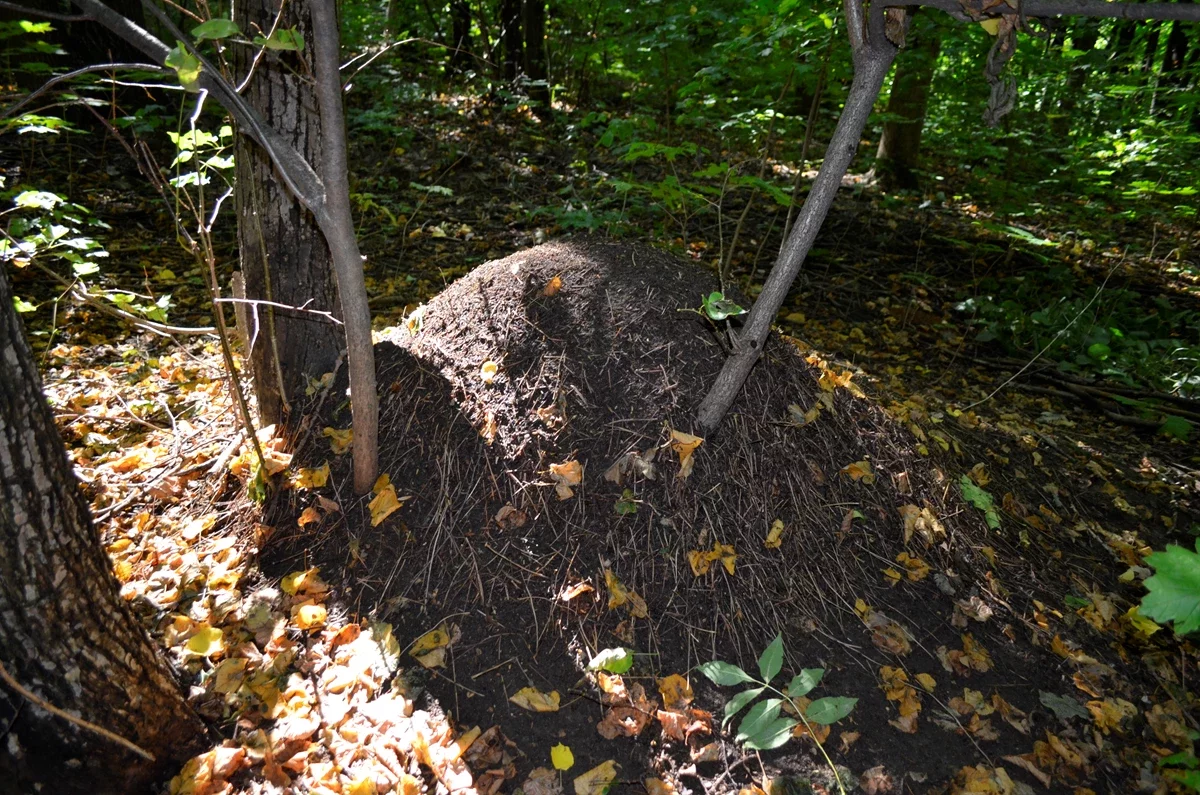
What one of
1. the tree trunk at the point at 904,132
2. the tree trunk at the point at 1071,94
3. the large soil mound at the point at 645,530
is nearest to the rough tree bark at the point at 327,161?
the large soil mound at the point at 645,530

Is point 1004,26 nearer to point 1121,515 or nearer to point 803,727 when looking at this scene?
point 803,727

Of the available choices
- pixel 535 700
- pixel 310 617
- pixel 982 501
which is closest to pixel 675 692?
pixel 535 700

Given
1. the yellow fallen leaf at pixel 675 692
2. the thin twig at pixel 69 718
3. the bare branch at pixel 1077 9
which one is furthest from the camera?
the yellow fallen leaf at pixel 675 692

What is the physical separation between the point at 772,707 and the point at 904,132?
24.9 ft

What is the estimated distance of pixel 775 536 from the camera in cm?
253

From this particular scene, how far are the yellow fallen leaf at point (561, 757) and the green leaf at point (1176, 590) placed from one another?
1.48 m

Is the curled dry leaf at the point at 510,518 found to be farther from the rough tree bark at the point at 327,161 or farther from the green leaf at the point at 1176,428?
the green leaf at the point at 1176,428

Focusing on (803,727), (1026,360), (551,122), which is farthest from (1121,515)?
(551,122)

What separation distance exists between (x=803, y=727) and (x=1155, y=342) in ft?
16.7

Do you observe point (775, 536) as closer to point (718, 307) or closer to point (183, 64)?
point (718, 307)

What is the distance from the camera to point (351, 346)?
2234 mm

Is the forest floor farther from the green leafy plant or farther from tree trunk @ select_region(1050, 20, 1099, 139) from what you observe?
tree trunk @ select_region(1050, 20, 1099, 139)

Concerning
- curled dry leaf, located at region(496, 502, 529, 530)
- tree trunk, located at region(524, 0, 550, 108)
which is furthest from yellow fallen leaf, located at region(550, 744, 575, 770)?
tree trunk, located at region(524, 0, 550, 108)

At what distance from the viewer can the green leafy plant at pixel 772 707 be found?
1.94 m
